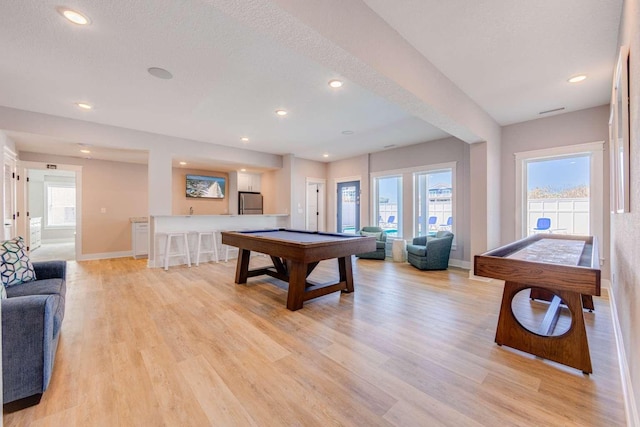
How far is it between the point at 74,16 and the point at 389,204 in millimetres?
6062

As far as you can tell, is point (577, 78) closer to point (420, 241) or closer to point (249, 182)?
point (420, 241)

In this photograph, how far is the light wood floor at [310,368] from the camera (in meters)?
1.54

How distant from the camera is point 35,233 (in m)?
7.75

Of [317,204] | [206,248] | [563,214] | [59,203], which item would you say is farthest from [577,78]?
[59,203]

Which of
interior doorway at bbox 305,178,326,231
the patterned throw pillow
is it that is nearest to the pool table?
the patterned throw pillow

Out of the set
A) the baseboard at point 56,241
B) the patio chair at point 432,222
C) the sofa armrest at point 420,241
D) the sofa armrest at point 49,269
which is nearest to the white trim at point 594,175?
the patio chair at point 432,222

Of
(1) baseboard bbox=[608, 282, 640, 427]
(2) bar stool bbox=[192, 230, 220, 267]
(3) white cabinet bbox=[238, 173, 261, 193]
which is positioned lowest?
(1) baseboard bbox=[608, 282, 640, 427]

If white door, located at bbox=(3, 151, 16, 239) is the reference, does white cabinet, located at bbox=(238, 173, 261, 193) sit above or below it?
above

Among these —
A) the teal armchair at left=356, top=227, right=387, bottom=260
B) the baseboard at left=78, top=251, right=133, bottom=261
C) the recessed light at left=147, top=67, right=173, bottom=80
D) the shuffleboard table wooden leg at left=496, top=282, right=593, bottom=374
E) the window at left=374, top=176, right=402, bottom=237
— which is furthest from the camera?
the window at left=374, top=176, right=402, bottom=237

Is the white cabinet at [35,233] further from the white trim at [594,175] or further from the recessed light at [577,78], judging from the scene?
the white trim at [594,175]

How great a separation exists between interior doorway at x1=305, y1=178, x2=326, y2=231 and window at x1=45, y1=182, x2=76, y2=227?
7871mm

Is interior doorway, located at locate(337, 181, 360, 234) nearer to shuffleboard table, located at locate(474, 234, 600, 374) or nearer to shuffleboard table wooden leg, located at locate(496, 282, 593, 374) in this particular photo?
shuffleboard table, located at locate(474, 234, 600, 374)

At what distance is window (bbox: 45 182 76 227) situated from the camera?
8.93m

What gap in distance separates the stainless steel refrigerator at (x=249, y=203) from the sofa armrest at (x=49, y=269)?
17.1ft
